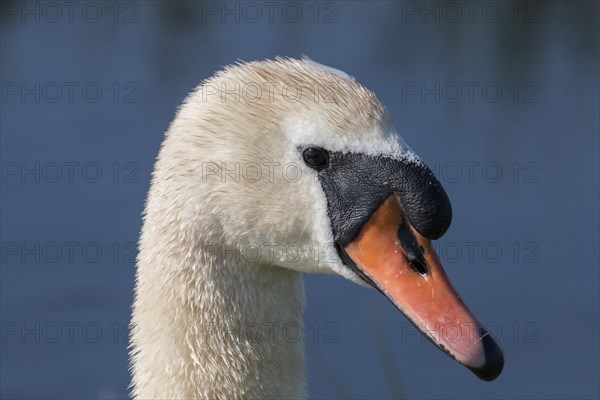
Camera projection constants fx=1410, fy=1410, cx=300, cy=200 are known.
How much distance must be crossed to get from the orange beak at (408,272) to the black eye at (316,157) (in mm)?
210

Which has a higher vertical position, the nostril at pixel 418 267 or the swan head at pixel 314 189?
the swan head at pixel 314 189

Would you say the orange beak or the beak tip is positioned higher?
the orange beak

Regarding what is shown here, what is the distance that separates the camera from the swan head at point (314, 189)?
4008 mm

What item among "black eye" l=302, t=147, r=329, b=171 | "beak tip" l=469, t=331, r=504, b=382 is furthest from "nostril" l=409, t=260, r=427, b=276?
"black eye" l=302, t=147, r=329, b=171

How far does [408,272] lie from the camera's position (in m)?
4.09

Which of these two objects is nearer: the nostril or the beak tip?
the beak tip

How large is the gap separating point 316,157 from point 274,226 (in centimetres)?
26

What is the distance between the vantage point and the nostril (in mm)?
4098

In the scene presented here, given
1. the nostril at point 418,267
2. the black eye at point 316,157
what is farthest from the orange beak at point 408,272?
the black eye at point 316,157

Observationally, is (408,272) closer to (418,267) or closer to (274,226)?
(418,267)

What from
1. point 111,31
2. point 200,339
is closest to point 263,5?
point 111,31

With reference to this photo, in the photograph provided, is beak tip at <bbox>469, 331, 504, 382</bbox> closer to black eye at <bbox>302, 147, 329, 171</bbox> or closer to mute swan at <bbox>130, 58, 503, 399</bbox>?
mute swan at <bbox>130, 58, 503, 399</bbox>

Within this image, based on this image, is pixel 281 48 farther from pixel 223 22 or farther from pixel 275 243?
pixel 275 243

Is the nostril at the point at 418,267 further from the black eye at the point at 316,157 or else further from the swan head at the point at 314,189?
the black eye at the point at 316,157
